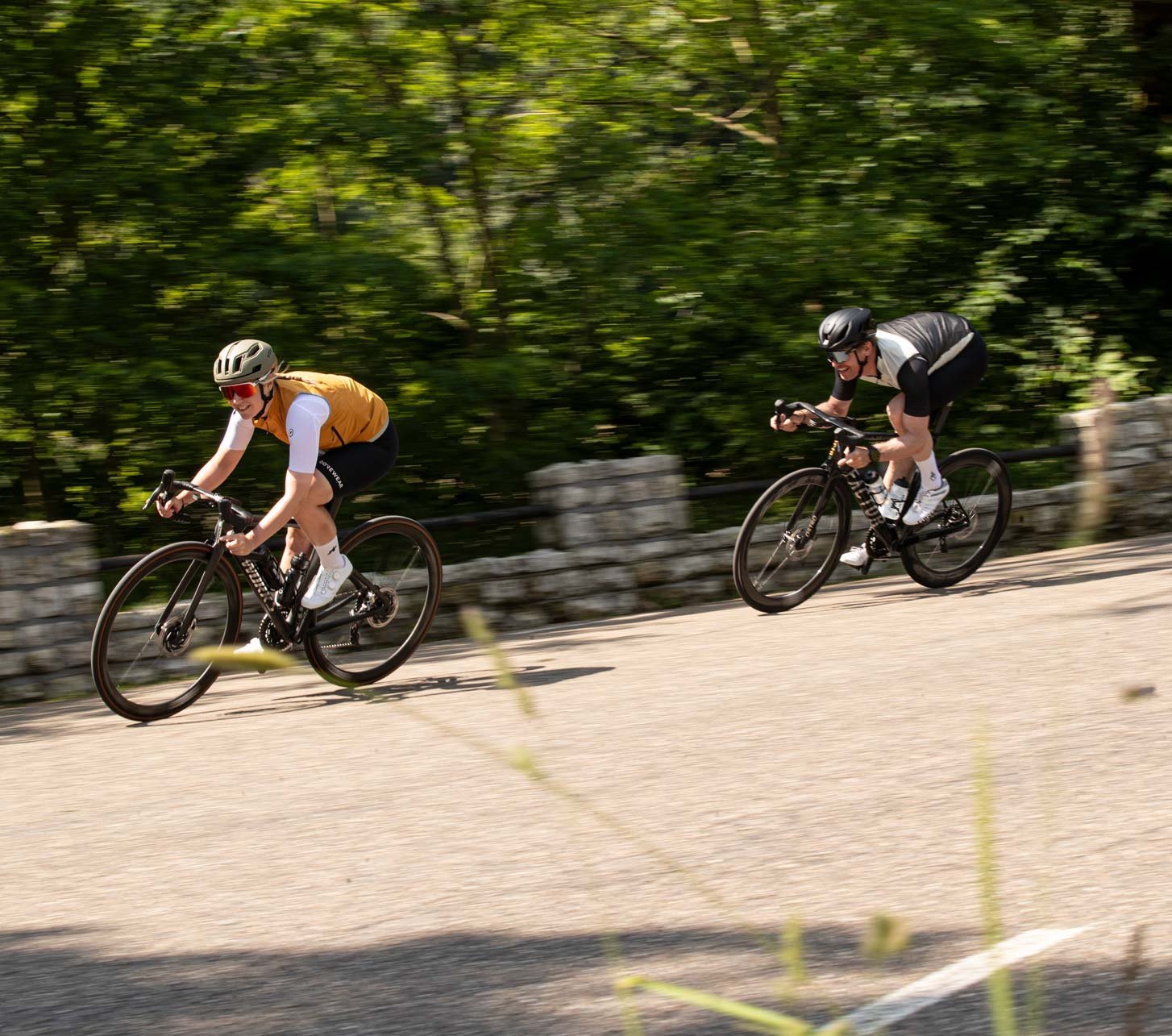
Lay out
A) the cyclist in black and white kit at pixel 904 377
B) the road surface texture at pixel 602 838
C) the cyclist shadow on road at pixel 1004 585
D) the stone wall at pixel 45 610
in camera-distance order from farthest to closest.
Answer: the cyclist shadow on road at pixel 1004 585, the cyclist in black and white kit at pixel 904 377, the stone wall at pixel 45 610, the road surface texture at pixel 602 838

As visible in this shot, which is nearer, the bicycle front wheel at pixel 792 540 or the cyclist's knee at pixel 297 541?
the cyclist's knee at pixel 297 541

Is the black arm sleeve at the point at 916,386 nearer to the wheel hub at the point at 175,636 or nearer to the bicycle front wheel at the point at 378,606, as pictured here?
the bicycle front wheel at the point at 378,606

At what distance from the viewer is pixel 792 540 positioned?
9.55m

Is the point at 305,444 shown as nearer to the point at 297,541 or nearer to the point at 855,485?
the point at 297,541

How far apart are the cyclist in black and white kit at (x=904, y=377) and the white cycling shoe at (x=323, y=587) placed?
9.41 feet

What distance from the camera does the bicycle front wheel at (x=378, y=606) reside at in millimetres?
8242

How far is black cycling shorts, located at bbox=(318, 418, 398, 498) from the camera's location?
8086 millimetres

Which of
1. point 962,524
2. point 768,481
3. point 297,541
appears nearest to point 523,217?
point 768,481

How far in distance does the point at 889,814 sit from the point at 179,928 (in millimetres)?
2278

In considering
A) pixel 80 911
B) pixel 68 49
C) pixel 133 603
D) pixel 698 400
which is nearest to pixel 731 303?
pixel 698 400

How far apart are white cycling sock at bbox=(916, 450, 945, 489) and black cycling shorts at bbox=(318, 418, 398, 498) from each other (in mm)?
3289

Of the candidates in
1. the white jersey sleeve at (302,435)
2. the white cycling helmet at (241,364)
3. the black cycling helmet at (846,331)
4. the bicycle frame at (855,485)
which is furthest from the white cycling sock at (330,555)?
the black cycling helmet at (846,331)

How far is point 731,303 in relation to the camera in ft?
41.2

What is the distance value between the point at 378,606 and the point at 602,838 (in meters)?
3.34
